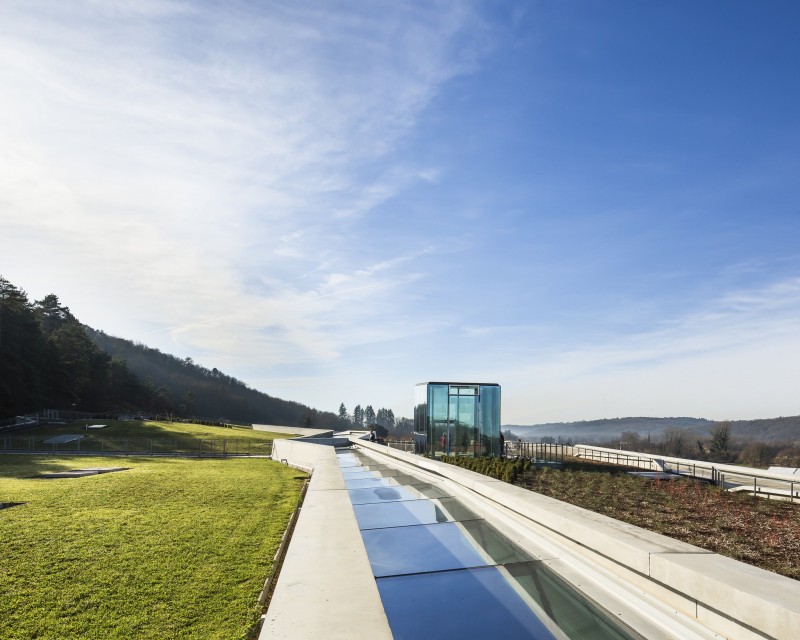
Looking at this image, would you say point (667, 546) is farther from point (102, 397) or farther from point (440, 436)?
point (102, 397)

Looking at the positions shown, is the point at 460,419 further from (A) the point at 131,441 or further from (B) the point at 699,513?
(A) the point at 131,441

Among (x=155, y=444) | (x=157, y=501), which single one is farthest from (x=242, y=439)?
(x=157, y=501)

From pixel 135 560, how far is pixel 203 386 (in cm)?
14503

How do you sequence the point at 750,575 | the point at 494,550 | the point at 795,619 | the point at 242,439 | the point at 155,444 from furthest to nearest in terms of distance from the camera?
the point at 242,439
the point at 155,444
the point at 494,550
the point at 750,575
the point at 795,619

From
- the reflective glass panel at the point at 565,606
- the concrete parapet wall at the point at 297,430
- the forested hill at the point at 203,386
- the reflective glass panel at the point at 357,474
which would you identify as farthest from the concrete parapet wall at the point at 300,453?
the forested hill at the point at 203,386

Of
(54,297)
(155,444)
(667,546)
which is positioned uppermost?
(54,297)

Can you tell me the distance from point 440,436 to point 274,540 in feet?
54.1

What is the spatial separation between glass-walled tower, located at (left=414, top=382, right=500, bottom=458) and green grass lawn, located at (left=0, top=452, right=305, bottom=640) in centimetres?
1239

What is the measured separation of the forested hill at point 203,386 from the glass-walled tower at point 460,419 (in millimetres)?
99864

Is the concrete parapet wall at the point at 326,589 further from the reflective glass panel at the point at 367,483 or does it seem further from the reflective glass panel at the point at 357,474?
the reflective glass panel at the point at 357,474

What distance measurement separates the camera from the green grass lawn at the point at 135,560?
4.31 m

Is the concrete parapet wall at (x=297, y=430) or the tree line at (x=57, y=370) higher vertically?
the tree line at (x=57, y=370)

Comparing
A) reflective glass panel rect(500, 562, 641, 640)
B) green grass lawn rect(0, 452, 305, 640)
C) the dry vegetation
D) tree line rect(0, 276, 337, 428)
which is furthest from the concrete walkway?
tree line rect(0, 276, 337, 428)

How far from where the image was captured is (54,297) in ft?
240
